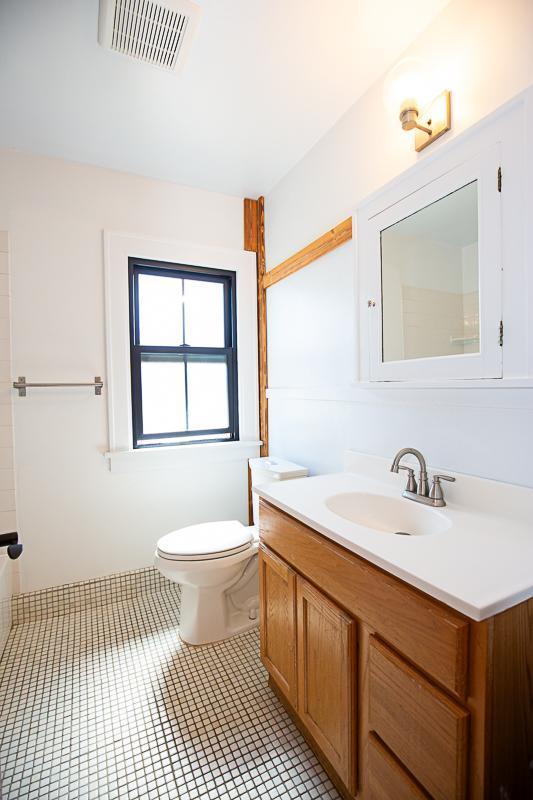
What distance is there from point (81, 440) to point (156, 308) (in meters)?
0.91

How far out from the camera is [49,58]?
1.36 m

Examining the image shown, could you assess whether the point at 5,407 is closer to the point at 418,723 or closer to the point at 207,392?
the point at 207,392

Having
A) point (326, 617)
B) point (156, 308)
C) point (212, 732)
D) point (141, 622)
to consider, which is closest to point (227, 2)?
point (156, 308)

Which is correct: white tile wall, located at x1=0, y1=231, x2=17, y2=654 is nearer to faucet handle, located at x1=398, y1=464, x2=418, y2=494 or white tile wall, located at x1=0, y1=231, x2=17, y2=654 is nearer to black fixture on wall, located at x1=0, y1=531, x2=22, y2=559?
black fixture on wall, located at x1=0, y1=531, x2=22, y2=559

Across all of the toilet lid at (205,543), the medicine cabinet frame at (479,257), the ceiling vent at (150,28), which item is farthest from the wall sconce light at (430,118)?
the toilet lid at (205,543)

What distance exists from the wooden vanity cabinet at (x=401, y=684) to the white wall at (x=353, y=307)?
0.54m

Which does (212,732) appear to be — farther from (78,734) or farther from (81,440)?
(81,440)

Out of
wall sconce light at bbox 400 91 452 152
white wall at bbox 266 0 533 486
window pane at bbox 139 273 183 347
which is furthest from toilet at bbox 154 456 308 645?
wall sconce light at bbox 400 91 452 152

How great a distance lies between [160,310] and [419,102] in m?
1.65

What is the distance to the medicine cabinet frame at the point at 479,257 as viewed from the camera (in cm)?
91

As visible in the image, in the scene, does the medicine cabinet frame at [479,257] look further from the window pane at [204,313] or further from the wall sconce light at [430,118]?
the window pane at [204,313]

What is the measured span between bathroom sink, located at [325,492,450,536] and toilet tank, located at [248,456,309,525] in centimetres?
60

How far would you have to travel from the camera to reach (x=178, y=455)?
223 cm

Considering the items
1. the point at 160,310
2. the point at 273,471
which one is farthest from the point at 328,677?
the point at 160,310
